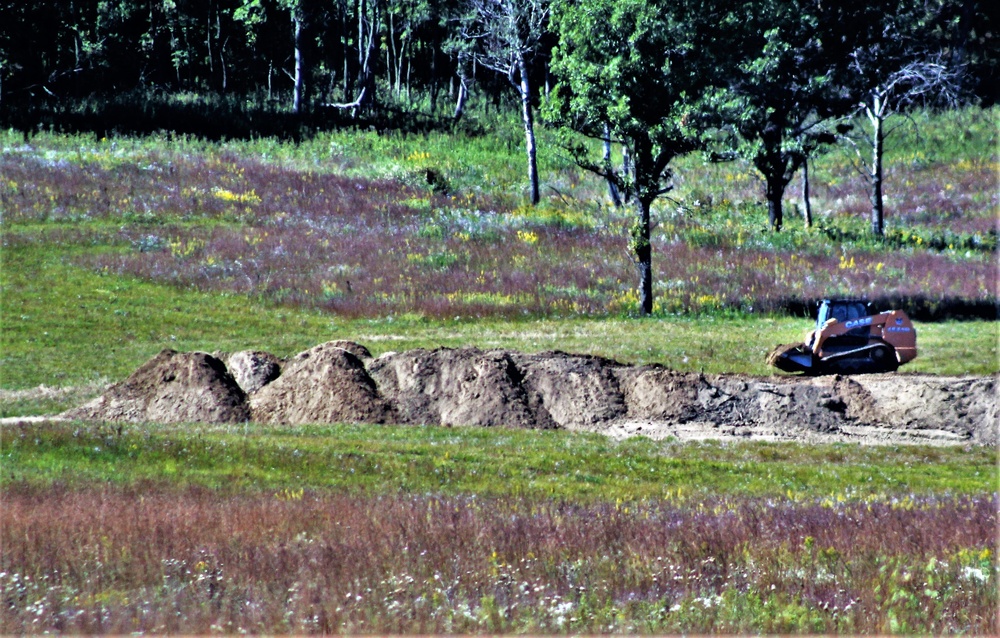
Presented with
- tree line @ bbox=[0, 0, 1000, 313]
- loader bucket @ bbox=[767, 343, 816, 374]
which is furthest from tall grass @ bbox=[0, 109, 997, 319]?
loader bucket @ bbox=[767, 343, 816, 374]

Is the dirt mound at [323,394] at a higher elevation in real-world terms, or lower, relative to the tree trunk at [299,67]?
lower

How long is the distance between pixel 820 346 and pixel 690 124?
387 inches

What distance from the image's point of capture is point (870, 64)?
4284cm

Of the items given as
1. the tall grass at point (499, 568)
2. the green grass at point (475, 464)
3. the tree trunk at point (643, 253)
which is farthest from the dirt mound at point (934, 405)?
the tree trunk at point (643, 253)

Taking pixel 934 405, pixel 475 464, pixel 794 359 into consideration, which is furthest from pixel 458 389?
pixel 934 405

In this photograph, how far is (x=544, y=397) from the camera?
22.0m

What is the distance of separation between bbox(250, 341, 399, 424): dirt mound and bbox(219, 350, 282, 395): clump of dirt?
70 cm

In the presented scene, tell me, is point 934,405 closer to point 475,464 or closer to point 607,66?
point 475,464

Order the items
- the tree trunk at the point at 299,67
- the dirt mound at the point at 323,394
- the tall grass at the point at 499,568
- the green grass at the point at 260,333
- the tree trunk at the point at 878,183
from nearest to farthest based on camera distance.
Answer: the tall grass at the point at 499,568, the dirt mound at the point at 323,394, the green grass at the point at 260,333, the tree trunk at the point at 878,183, the tree trunk at the point at 299,67

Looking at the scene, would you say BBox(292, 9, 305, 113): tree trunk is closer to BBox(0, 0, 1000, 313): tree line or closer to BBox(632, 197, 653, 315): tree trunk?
BBox(0, 0, 1000, 313): tree line

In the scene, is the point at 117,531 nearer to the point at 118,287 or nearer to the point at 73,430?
the point at 73,430

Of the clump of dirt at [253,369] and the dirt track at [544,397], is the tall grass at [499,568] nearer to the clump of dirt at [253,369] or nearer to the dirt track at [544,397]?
the dirt track at [544,397]

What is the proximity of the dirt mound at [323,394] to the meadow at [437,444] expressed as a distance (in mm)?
1552

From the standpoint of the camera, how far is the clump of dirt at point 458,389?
69.9 ft
